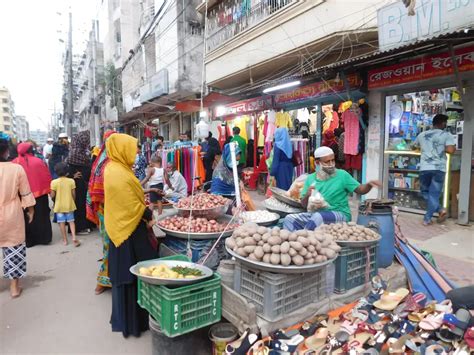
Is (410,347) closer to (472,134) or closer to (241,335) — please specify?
A: (241,335)

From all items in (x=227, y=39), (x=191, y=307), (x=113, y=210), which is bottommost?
(x=191, y=307)

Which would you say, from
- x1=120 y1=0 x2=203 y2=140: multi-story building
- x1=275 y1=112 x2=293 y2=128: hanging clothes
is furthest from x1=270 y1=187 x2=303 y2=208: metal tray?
x1=120 y1=0 x2=203 y2=140: multi-story building

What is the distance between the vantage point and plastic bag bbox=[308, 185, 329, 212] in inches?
143

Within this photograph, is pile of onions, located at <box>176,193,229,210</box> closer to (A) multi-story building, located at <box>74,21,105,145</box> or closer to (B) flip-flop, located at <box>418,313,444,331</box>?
(B) flip-flop, located at <box>418,313,444,331</box>

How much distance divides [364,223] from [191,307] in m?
→ 2.22

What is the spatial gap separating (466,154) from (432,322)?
492 cm

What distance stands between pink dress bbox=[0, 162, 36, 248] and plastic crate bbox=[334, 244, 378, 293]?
3.76m

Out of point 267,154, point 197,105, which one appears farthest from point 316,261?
point 197,105

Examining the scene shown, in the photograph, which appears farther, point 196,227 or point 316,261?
point 196,227

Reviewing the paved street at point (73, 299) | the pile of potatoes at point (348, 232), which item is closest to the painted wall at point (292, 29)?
the paved street at point (73, 299)

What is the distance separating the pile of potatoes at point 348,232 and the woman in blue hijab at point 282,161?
3110mm

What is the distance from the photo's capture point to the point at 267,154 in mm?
9953

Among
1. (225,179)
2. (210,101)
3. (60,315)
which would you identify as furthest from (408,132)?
(60,315)

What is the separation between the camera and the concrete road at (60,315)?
305 cm
